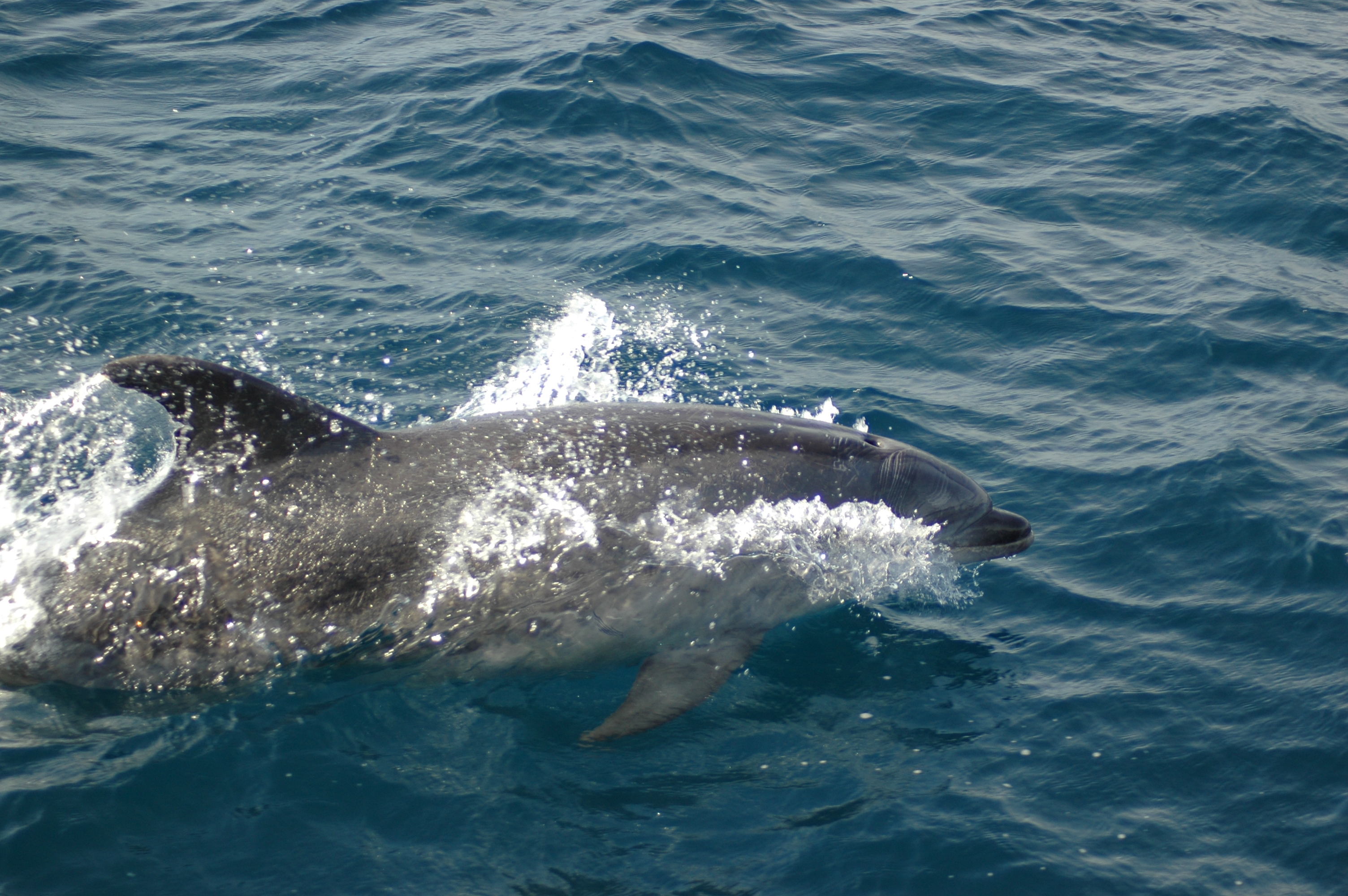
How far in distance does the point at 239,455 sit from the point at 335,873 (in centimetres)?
269

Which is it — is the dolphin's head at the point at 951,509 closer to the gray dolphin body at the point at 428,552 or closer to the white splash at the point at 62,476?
the gray dolphin body at the point at 428,552

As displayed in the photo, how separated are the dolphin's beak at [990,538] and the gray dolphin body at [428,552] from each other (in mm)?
944

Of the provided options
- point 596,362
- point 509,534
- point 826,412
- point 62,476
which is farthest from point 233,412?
point 826,412

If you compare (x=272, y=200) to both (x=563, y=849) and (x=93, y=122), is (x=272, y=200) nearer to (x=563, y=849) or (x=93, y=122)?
(x=93, y=122)

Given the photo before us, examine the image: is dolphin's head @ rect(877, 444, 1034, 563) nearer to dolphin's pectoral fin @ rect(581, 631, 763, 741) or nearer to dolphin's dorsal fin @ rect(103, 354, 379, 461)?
dolphin's pectoral fin @ rect(581, 631, 763, 741)

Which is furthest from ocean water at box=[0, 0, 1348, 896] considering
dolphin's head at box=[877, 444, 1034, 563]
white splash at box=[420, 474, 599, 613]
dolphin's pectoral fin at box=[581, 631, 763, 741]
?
white splash at box=[420, 474, 599, 613]

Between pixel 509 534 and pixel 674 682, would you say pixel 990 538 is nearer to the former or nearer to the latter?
pixel 674 682

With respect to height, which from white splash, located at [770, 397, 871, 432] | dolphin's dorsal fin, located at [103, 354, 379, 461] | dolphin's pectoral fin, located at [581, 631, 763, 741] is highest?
dolphin's dorsal fin, located at [103, 354, 379, 461]

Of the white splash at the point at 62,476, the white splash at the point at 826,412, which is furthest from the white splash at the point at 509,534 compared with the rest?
the white splash at the point at 826,412

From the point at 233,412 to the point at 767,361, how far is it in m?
6.49

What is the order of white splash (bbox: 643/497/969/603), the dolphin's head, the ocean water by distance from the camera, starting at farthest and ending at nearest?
the dolphin's head
white splash (bbox: 643/497/969/603)
the ocean water

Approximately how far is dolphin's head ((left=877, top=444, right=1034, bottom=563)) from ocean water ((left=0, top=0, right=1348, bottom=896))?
0.35 m

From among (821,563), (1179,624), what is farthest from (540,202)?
(1179,624)

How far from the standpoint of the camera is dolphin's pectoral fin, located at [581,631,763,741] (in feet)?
23.0
